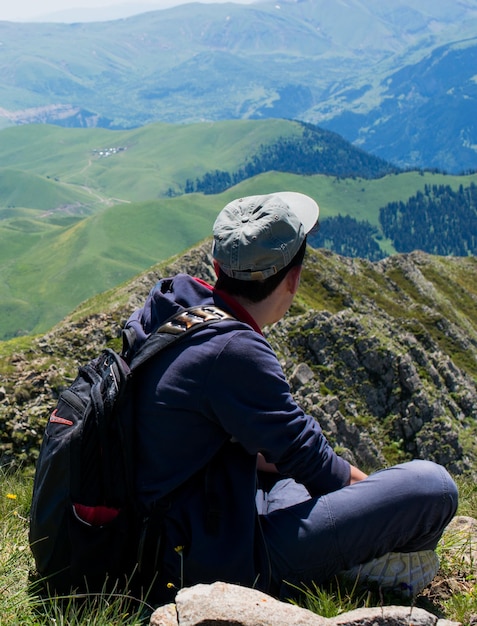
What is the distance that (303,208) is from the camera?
641cm

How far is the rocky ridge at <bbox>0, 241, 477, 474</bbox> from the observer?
1305 centimetres

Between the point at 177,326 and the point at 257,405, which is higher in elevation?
the point at 177,326

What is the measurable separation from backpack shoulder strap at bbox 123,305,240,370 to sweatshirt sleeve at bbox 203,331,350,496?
301mm

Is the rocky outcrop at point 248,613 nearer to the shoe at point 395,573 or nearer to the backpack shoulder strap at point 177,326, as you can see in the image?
the shoe at point 395,573

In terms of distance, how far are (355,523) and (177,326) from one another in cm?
236

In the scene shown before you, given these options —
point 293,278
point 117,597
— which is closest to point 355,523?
point 117,597

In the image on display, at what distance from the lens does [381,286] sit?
55594 millimetres

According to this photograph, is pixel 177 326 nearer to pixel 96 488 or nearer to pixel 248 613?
pixel 96 488

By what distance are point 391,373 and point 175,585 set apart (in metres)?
18.9

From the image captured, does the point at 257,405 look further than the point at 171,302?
No

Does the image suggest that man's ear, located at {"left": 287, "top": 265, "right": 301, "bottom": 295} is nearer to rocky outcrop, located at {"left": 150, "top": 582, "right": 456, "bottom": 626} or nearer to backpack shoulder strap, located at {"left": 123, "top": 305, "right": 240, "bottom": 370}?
backpack shoulder strap, located at {"left": 123, "top": 305, "right": 240, "bottom": 370}

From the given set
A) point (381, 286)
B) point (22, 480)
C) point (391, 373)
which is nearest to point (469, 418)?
A: point (391, 373)

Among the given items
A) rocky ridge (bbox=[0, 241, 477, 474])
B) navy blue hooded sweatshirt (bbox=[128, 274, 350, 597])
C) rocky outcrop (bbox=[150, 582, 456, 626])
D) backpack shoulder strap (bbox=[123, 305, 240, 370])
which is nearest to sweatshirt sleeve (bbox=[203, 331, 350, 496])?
navy blue hooded sweatshirt (bbox=[128, 274, 350, 597])

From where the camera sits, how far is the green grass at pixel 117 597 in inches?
197
